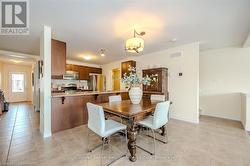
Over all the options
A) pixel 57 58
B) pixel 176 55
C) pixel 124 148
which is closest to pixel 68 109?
pixel 57 58

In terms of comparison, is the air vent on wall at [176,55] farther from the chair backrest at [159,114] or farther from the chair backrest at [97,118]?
the chair backrest at [97,118]

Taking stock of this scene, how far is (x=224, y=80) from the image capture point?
424cm

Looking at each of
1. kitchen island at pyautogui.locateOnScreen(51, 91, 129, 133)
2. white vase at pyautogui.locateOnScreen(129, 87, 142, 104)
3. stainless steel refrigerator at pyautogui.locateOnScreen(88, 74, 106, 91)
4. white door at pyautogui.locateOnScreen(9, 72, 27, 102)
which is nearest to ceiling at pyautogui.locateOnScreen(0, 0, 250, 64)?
white vase at pyautogui.locateOnScreen(129, 87, 142, 104)

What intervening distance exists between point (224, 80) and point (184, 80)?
4.86ft

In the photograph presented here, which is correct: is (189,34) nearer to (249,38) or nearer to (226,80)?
(249,38)

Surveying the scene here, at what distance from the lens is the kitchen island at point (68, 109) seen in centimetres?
302

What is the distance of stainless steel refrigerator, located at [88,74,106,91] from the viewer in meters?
7.04

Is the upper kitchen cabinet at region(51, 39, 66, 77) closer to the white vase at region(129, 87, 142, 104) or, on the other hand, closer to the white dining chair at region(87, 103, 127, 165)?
the white dining chair at region(87, 103, 127, 165)

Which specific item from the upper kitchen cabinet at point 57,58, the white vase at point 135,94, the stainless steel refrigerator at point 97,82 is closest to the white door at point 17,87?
the stainless steel refrigerator at point 97,82

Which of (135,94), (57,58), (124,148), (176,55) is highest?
(176,55)

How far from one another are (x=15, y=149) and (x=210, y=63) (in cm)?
590

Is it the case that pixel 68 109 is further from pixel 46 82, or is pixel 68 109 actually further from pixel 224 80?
pixel 224 80

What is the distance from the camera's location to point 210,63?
454cm

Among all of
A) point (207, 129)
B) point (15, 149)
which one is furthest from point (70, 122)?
point (207, 129)
